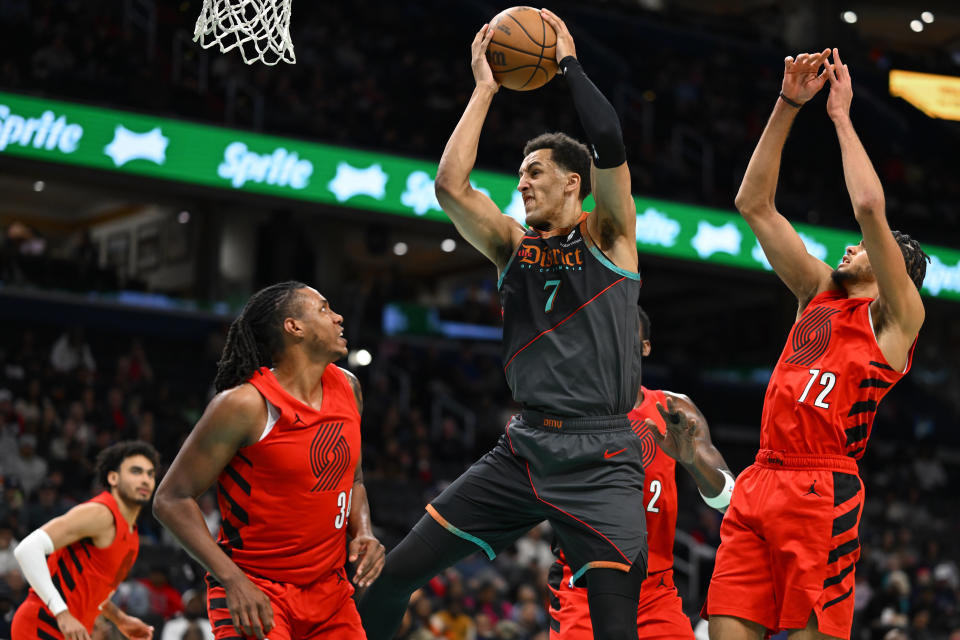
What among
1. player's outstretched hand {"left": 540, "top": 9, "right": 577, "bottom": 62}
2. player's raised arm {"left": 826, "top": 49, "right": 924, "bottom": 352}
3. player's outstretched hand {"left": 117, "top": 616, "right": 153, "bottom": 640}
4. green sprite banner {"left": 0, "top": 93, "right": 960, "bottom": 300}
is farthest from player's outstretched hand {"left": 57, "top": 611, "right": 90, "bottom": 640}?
green sprite banner {"left": 0, "top": 93, "right": 960, "bottom": 300}

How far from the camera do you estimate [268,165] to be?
16.2m

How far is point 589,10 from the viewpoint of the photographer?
24.8 metres

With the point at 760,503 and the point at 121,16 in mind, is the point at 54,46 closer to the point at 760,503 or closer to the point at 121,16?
the point at 121,16

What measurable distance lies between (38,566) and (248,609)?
2.10m

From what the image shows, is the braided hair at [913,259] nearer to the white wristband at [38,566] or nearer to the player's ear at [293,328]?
the player's ear at [293,328]

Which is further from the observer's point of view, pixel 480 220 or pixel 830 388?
pixel 830 388

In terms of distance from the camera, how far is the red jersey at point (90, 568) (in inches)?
245

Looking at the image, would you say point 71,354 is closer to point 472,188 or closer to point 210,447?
point 210,447

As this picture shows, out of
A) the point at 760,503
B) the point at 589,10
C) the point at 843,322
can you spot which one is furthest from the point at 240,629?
the point at 589,10

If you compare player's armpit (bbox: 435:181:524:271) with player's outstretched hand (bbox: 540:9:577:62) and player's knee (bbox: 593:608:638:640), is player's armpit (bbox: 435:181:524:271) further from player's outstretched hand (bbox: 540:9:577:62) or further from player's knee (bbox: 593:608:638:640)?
player's knee (bbox: 593:608:638:640)

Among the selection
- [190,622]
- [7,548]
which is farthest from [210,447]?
[7,548]

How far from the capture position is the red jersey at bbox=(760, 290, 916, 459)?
477cm

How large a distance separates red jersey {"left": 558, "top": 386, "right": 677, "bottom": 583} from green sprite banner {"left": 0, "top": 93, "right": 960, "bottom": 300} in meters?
10.6

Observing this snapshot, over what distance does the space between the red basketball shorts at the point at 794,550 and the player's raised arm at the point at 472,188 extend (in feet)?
4.62
